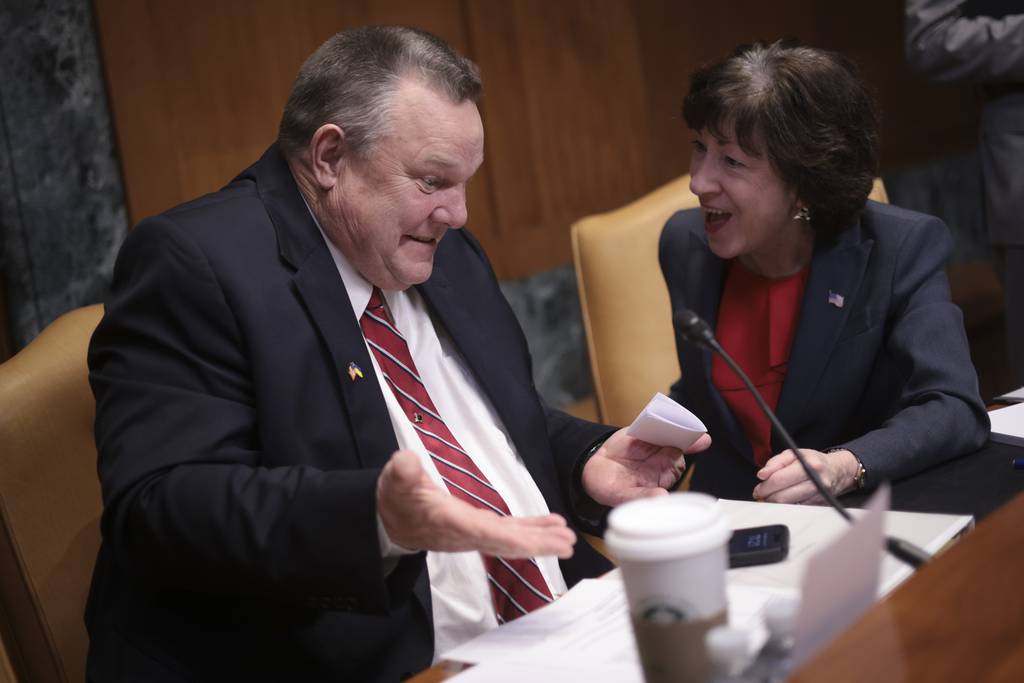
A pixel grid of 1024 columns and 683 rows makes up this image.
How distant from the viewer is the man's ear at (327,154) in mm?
1748

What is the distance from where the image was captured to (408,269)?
1.81 metres

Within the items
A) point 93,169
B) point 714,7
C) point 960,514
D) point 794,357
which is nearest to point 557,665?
point 960,514

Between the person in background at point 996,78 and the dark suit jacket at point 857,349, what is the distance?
0.85 metres

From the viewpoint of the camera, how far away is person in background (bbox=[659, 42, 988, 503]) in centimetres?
213

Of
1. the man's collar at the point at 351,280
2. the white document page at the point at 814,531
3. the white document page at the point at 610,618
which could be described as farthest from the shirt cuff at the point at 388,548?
the man's collar at the point at 351,280

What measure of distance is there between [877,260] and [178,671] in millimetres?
1412

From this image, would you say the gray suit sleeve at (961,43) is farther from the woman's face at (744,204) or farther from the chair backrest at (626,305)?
the woman's face at (744,204)

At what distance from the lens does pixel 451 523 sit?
1208mm

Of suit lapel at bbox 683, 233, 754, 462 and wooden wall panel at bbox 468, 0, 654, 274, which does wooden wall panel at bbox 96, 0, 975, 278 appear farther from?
suit lapel at bbox 683, 233, 754, 462

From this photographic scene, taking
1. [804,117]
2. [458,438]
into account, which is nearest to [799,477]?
[458,438]

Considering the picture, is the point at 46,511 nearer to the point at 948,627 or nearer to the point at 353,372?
the point at 353,372

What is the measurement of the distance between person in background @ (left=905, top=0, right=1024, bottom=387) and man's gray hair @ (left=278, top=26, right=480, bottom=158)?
65.0 inches

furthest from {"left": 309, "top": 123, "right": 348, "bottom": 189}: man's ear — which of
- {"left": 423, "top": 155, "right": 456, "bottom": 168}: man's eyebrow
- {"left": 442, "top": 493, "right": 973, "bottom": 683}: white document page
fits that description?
{"left": 442, "top": 493, "right": 973, "bottom": 683}: white document page

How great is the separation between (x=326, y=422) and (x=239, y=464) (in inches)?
6.3
